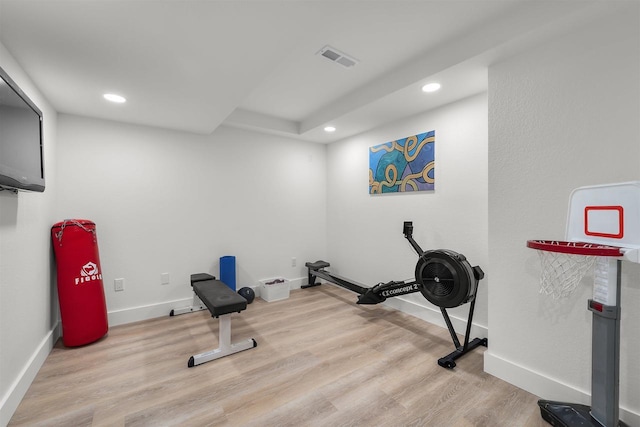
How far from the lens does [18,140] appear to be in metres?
1.66

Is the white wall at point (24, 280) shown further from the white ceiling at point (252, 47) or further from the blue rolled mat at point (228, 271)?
the blue rolled mat at point (228, 271)

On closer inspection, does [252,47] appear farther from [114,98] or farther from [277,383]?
[277,383]

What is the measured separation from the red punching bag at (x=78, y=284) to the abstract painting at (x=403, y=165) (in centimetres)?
319

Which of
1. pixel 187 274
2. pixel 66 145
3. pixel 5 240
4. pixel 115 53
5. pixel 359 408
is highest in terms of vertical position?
pixel 115 53

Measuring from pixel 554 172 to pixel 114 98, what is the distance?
A: 3.50 m

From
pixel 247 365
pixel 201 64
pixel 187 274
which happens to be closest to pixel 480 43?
pixel 201 64

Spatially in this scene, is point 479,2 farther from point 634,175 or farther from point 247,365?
point 247,365

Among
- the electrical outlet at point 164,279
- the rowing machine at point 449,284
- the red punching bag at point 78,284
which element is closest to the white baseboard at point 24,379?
the red punching bag at point 78,284

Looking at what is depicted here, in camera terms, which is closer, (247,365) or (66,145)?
(247,365)

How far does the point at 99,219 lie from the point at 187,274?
3.65ft

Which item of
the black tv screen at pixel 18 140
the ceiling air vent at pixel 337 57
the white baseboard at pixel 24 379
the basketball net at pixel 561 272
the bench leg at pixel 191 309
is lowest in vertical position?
the bench leg at pixel 191 309

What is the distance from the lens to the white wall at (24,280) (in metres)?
1.63

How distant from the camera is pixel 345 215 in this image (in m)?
4.20

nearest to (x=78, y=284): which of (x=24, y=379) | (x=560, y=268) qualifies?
(x=24, y=379)
